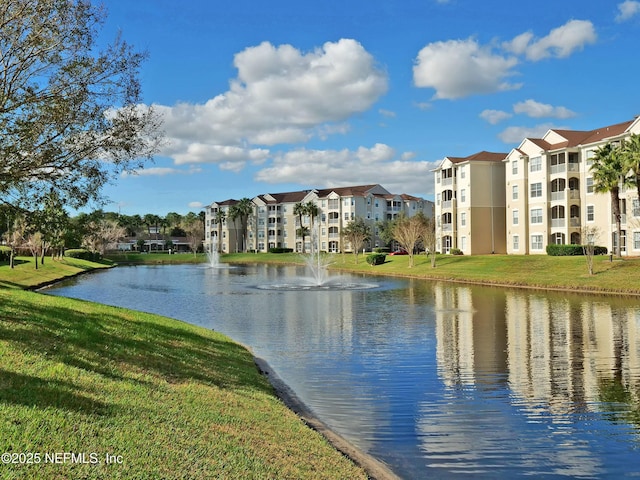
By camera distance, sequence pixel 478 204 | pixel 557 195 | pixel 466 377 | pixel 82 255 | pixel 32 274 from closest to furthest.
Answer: pixel 466 377
pixel 32 274
pixel 557 195
pixel 478 204
pixel 82 255

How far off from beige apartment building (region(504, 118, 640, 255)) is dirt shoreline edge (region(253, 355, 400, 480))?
53.7m

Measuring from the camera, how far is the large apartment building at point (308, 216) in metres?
126

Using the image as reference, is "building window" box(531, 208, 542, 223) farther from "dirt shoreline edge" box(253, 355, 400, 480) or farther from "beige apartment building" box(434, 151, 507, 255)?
"dirt shoreline edge" box(253, 355, 400, 480)

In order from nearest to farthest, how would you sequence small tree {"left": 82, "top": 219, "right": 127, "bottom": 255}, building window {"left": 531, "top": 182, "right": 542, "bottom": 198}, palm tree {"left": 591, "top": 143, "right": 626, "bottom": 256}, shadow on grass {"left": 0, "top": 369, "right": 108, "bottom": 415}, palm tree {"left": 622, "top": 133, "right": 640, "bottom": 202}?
1. shadow on grass {"left": 0, "top": 369, "right": 108, "bottom": 415}
2. palm tree {"left": 622, "top": 133, "right": 640, "bottom": 202}
3. palm tree {"left": 591, "top": 143, "right": 626, "bottom": 256}
4. building window {"left": 531, "top": 182, "right": 542, "bottom": 198}
5. small tree {"left": 82, "top": 219, "right": 127, "bottom": 255}

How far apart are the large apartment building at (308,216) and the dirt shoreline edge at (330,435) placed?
106 metres

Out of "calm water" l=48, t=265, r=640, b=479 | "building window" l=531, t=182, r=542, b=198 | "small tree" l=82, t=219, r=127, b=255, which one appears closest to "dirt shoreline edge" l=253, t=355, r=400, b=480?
"calm water" l=48, t=265, r=640, b=479

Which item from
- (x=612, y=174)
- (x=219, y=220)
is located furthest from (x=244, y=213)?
(x=612, y=174)

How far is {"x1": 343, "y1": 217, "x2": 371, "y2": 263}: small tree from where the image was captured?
9681 cm

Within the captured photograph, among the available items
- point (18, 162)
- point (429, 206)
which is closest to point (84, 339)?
point (18, 162)

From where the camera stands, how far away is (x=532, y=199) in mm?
72000

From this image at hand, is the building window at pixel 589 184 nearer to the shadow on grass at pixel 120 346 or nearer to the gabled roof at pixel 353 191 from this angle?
the shadow on grass at pixel 120 346

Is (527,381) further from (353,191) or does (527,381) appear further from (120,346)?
(353,191)

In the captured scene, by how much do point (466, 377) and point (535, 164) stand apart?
61128mm

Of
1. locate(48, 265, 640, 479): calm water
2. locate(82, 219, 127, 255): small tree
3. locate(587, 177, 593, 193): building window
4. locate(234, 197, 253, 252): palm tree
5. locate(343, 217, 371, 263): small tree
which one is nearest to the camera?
locate(48, 265, 640, 479): calm water
